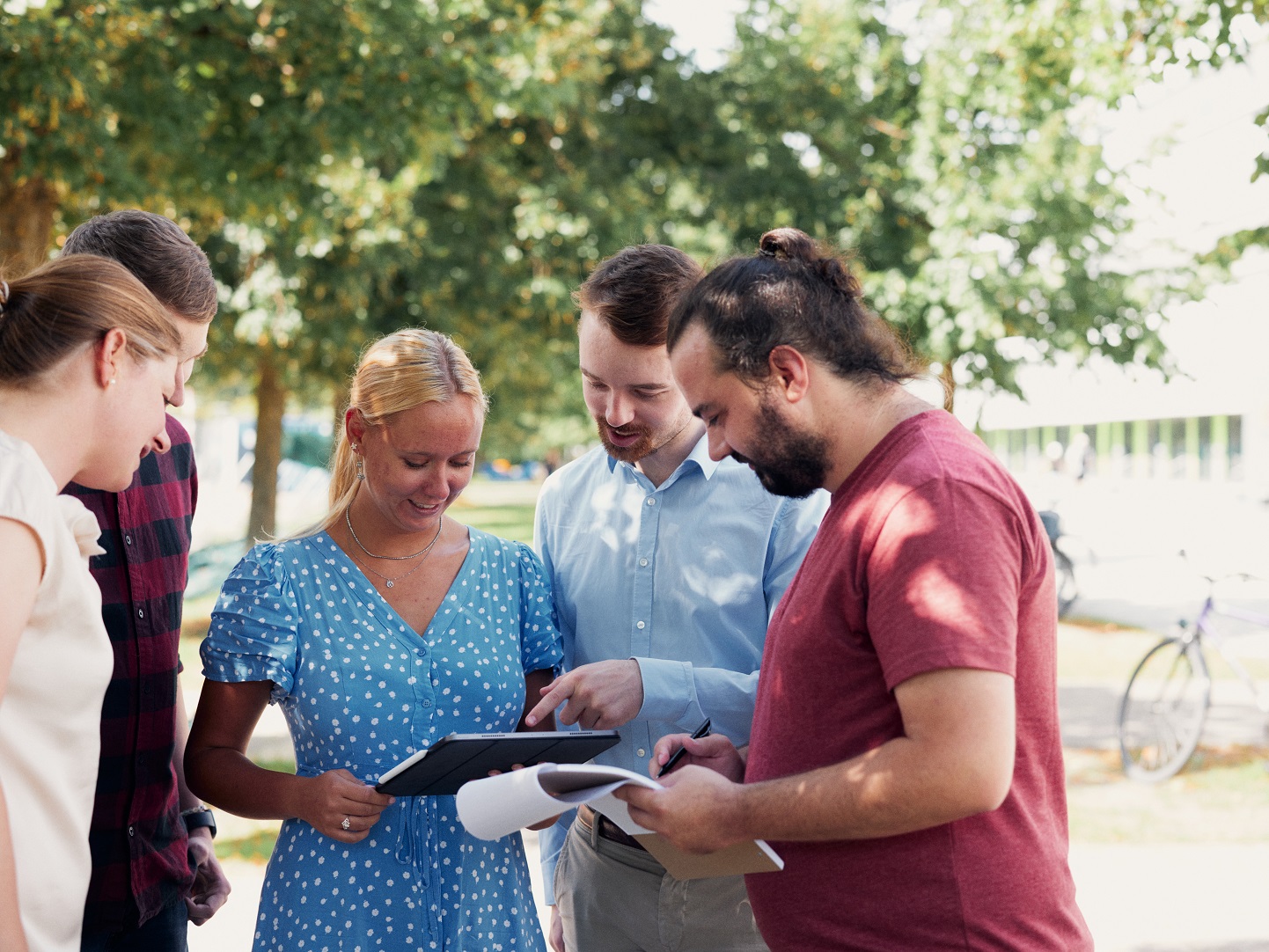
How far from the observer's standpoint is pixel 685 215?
1441cm

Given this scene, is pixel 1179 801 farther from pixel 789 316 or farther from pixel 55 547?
pixel 55 547

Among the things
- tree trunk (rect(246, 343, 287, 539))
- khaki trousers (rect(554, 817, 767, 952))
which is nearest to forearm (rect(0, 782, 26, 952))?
khaki trousers (rect(554, 817, 767, 952))

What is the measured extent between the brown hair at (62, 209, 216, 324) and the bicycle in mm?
6295

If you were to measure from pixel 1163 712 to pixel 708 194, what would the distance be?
8339 millimetres

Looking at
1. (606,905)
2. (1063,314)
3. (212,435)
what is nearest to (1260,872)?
(606,905)

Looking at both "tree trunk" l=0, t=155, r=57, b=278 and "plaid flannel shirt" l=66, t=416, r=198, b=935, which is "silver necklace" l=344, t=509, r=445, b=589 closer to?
"plaid flannel shirt" l=66, t=416, r=198, b=935

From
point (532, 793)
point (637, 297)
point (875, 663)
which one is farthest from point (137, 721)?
point (875, 663)

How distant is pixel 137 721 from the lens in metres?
2.50

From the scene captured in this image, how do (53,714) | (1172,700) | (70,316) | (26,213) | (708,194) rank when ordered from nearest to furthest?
(53,714), (70,316), (26,213), (1172,700), (708,194)

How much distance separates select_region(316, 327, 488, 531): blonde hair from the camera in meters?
2.63

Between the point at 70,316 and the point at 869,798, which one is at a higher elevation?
the point at 70,316

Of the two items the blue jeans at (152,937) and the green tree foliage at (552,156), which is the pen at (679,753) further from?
the green tree foliage at (552,156)

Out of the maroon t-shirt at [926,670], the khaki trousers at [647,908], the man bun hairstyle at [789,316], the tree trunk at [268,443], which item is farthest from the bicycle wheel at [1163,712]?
the tree trunk at [268,443]

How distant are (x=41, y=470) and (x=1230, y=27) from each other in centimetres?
629
